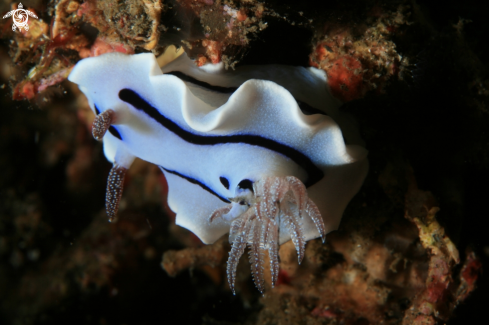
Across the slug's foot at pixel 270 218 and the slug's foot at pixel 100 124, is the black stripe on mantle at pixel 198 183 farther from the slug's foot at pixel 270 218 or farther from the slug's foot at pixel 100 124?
the slug's foot at pixel 100 124

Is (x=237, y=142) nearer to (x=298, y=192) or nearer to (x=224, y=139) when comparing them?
(x=224, y=139)

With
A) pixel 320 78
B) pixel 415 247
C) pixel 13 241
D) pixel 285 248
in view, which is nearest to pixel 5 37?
pixel 320 78

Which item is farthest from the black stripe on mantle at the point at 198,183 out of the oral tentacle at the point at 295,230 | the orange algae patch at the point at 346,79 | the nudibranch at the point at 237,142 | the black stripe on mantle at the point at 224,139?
the orange algae patch at the point at 346,79

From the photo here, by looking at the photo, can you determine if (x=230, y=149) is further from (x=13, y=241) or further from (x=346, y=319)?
(x=13, y=241)

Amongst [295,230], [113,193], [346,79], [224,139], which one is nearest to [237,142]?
[224,139]

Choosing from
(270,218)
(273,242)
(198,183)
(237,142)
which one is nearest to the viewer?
(270,218)

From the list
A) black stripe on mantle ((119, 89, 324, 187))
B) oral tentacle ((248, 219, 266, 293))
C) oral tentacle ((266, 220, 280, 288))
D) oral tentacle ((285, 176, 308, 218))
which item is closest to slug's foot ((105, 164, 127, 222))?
black stripe on mantle ((119, 89, 324, 187))

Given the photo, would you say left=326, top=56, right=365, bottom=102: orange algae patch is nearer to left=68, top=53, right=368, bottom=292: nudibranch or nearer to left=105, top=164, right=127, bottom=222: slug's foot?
left=68, top=53, right=368, bottom=292: nudibranch
